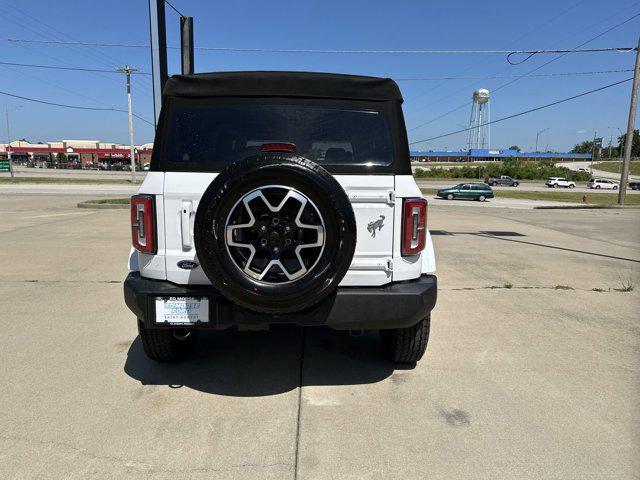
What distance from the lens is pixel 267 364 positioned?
357 centimetres

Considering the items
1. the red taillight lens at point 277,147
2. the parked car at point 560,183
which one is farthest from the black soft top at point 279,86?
the parked car at point 560,183

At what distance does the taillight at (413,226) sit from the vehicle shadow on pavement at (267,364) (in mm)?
1078

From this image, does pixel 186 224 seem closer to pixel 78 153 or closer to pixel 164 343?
pixel 164 343

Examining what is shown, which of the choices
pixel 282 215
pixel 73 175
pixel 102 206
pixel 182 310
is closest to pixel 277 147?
pixel 282 215

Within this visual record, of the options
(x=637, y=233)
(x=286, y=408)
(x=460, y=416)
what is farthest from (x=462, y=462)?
(x=637, y=233)

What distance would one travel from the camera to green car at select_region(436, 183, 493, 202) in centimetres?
3125

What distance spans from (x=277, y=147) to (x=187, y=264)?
916 mm

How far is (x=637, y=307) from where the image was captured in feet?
17.3

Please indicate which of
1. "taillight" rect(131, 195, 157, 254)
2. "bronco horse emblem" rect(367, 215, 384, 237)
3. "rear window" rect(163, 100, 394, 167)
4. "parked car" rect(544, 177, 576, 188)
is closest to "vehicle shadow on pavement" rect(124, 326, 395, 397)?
"taillight" rect(131, 195, 157, 254)

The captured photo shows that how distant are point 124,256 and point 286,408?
5.82 meters

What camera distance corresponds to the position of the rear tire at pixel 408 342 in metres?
3.36

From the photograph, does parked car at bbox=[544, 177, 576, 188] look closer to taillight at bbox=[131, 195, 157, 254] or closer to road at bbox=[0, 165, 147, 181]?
road at bbox=[0, 165, 147, 181]

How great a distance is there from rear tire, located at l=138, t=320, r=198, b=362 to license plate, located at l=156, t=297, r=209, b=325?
46 cm

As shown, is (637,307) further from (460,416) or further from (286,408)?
(286,408)
